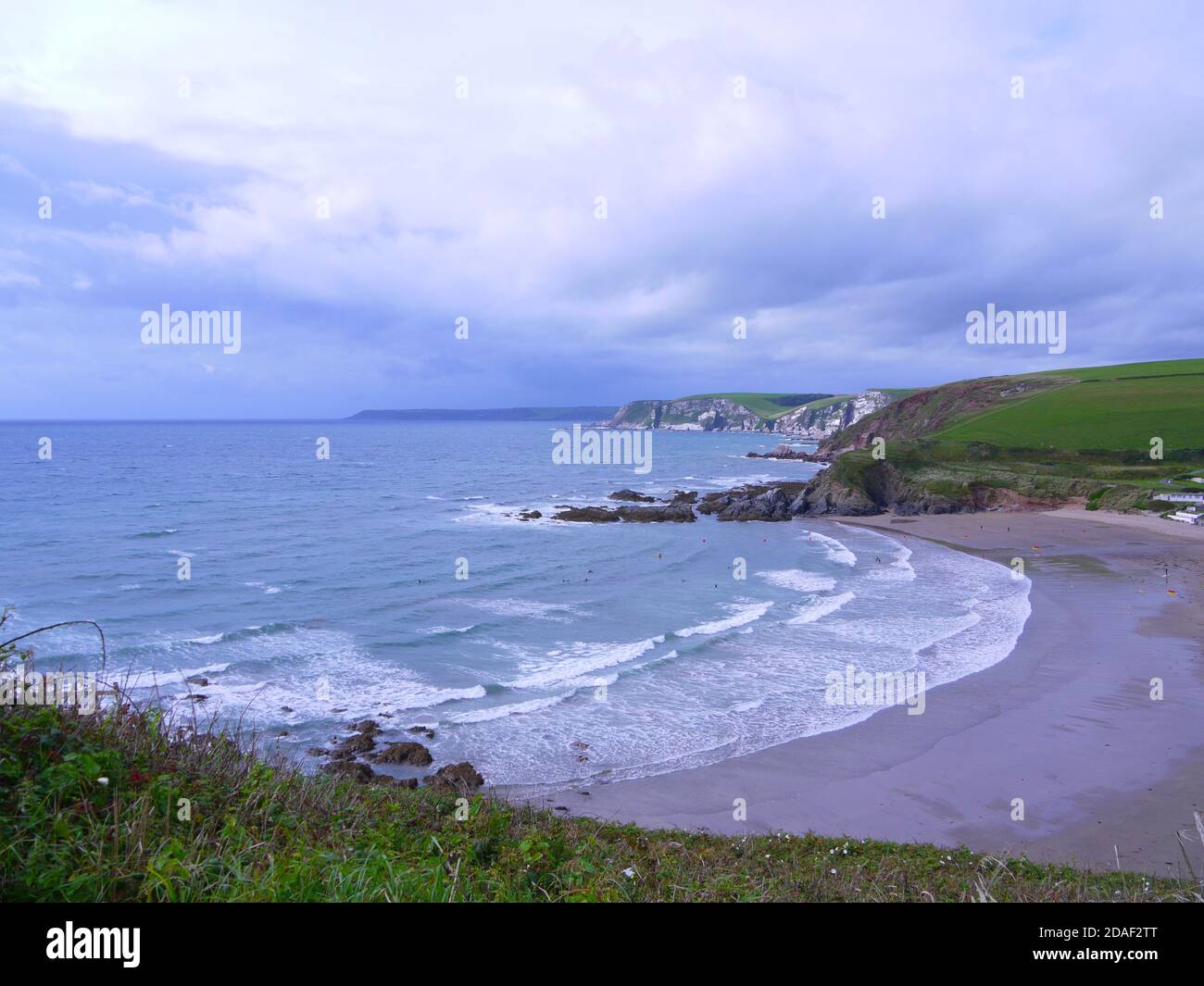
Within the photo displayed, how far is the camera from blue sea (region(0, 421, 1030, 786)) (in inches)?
739

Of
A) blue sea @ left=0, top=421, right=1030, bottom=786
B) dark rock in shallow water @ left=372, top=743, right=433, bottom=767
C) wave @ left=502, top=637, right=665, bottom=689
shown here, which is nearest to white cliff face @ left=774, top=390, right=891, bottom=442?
blue sea @ left=0, top=421, right=1030, bottom=786

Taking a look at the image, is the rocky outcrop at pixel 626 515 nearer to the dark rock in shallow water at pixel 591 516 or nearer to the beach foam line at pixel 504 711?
the dark rock in shallow water at pixel 591 516

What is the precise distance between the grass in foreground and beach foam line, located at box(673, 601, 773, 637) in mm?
17847

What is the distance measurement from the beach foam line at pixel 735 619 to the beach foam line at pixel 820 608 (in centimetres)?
139

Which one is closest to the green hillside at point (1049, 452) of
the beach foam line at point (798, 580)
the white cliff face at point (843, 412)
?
the beach foam line at point (798, 580)

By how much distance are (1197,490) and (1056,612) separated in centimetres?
3753

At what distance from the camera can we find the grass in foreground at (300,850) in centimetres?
430

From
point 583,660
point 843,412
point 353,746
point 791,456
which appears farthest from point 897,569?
point 843,412

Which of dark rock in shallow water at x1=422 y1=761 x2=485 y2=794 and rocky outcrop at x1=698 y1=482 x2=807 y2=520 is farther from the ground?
rocky outcrop at x1=698 y1=482 x2=807 y2=520

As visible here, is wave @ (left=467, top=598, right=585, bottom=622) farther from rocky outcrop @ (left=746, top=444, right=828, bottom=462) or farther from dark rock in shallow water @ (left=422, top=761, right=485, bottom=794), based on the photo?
rocky outcrop @ (left=746, top=444, right=828, bottom=462)

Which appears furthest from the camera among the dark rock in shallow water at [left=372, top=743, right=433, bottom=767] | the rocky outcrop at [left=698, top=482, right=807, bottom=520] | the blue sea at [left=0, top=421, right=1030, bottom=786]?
the rocky outcrop at [left=698, top=482, right=807, bottom=520]
